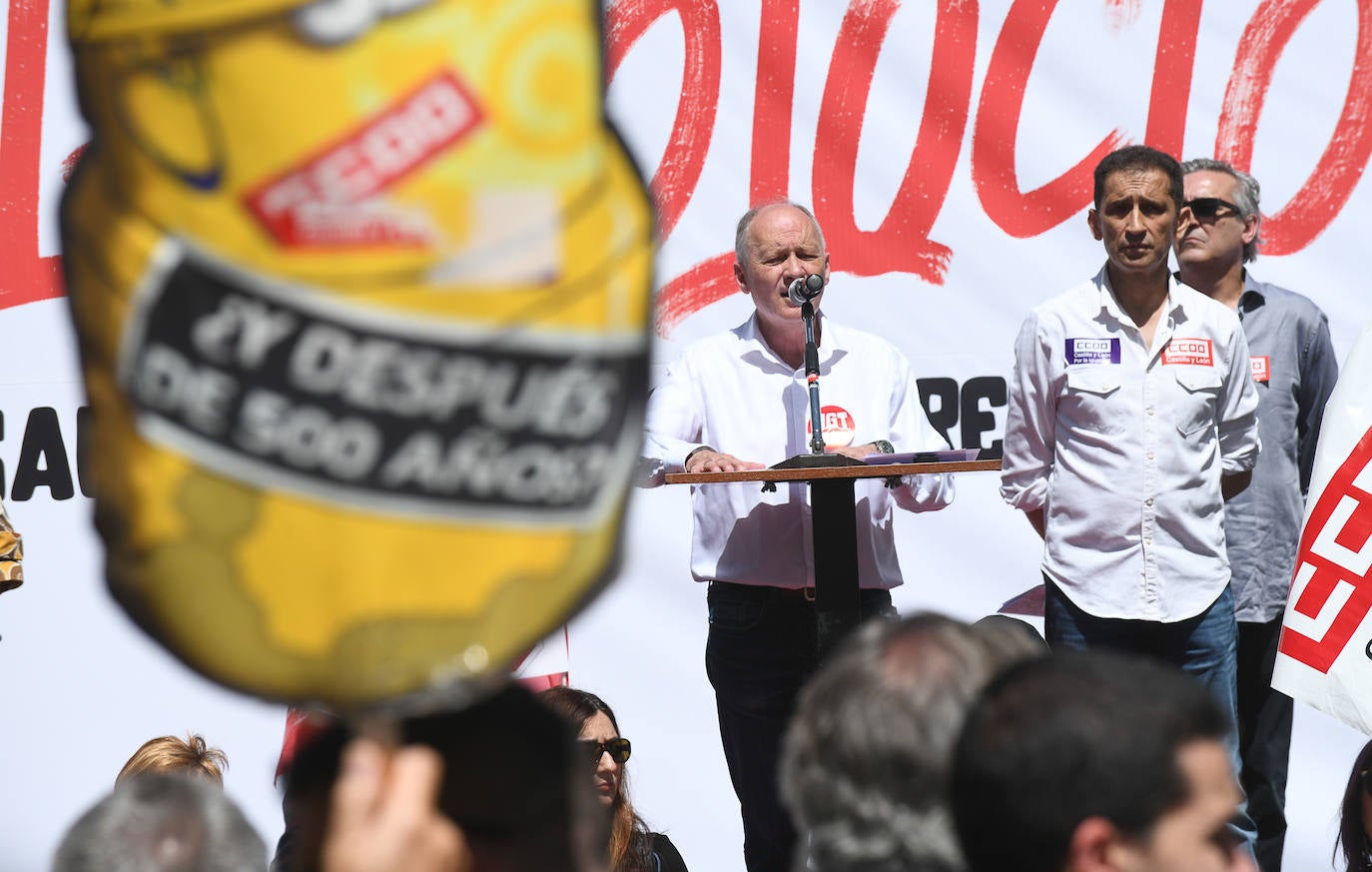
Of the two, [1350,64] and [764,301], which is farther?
[1350,64]

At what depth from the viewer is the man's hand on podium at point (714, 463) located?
284cm

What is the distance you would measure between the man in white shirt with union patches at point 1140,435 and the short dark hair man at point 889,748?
6.02 ft

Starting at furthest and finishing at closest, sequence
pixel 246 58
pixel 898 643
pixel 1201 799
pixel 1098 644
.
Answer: pixel 1098 644 → pixel 898 643 → pixel 1201 799 → pixel 246 58

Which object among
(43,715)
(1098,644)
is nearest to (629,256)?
Result: (1098,644)

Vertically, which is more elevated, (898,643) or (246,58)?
(246,58)

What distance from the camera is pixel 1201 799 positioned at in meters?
1.02

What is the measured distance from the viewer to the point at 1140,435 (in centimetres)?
291

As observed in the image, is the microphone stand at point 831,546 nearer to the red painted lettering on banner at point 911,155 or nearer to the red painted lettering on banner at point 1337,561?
the red painted lettering on banner at point 1337,561

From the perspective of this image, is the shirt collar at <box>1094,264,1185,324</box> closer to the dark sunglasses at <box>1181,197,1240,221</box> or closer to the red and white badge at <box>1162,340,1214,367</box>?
the red and white badge at <box>1162,340,1214,367</box>

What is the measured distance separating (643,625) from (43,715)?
1413 millimetres

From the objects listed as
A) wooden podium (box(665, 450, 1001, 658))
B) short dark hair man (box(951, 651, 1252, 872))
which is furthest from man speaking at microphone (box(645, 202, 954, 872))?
short dark hair man (box(951, 651, 1252, 872))

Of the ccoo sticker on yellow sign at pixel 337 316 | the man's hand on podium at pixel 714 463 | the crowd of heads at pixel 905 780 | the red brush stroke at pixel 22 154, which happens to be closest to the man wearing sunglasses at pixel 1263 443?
the man's hand on podium at pixel 714 463

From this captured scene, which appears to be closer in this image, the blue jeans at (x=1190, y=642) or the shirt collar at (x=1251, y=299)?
the blue jeans at (x=1190, y=642)

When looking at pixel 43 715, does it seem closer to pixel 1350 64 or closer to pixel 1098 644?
pixel 1098 644
